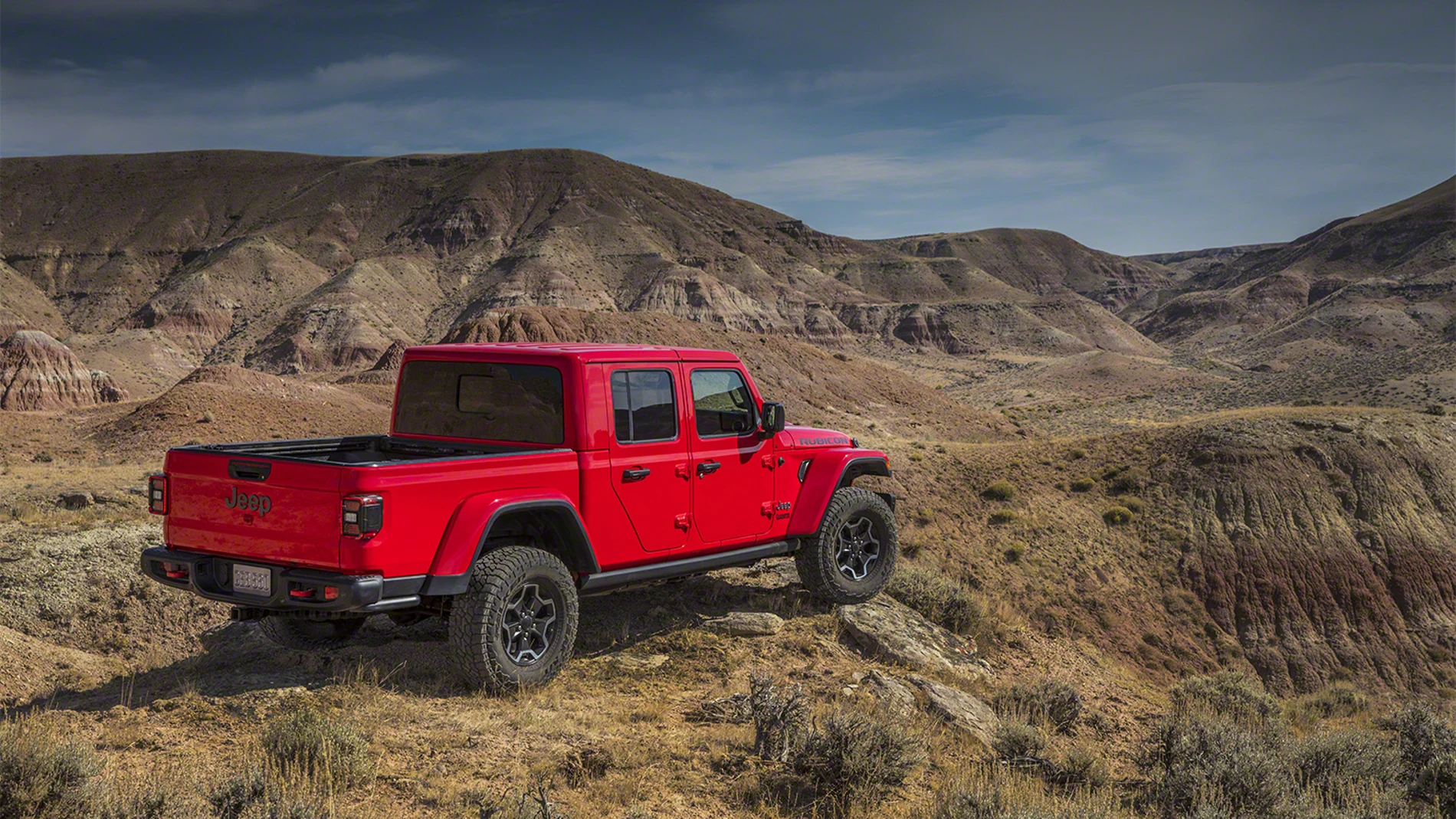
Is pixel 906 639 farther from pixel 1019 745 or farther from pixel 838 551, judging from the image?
pixel 1019 745

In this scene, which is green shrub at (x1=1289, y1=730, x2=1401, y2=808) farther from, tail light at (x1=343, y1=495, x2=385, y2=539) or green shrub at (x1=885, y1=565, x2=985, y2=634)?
tail light at (x1=343, y1=495, x2=385, y2=539)

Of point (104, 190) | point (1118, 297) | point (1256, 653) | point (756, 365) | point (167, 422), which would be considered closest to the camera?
point (1256, 653)

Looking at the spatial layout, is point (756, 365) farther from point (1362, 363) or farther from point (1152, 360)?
point (1152, 360)

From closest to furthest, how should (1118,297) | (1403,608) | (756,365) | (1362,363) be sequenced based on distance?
(1403,608) → (756,365) → (1362,363) → (1118,297)

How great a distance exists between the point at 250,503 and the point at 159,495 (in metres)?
1.05

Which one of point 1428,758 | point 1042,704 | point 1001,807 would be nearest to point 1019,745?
point 1042,704

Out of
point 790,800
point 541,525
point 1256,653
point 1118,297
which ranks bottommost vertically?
point 1256,653

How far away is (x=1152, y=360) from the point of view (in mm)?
90000

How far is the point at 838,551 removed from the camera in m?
9.15

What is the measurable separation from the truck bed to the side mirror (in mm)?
1960

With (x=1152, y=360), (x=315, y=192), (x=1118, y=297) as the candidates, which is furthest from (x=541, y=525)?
(x=1118, y=297)

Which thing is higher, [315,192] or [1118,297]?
[315,192]

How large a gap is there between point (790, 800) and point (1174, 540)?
24.3 metres

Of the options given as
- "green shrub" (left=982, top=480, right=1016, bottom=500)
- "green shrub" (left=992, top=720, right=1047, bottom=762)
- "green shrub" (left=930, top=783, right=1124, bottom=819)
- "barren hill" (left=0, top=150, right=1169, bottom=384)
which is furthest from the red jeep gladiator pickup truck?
"barren hill" (left=0, top=150, right=1169, bottom=384)
